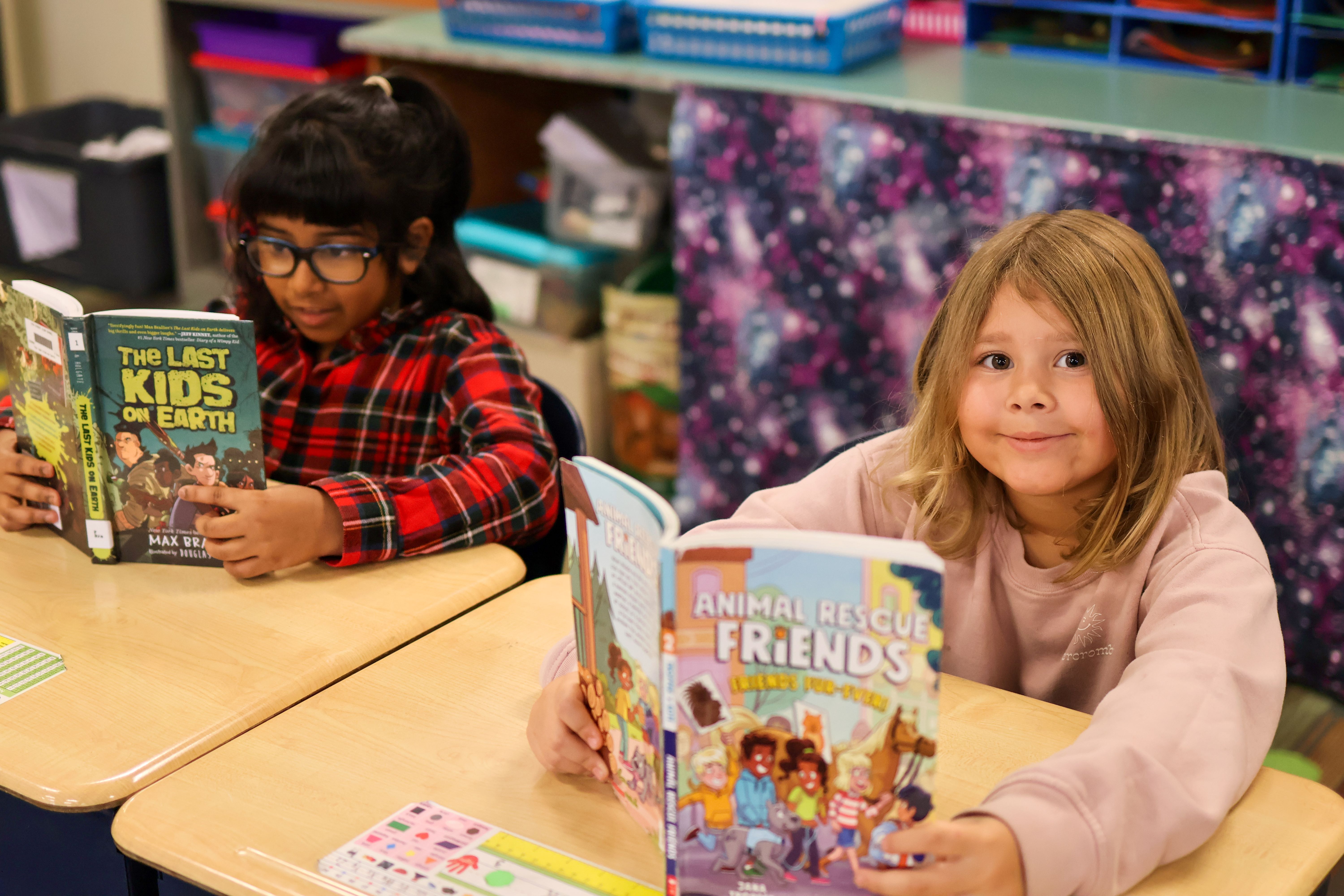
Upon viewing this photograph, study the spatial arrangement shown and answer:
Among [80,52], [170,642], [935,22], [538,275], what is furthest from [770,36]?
[80,52]

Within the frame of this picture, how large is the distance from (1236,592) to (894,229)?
1.33m

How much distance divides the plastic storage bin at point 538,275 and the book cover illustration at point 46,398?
1439mm

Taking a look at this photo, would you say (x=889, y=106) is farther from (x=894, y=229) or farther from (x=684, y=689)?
(x=684, y=689)

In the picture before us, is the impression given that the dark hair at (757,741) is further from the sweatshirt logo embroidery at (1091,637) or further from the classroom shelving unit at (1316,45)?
the classroom shelving unit at (1316,45)

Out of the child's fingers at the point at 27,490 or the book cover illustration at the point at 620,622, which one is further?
the child's fingers at the point at 27,490

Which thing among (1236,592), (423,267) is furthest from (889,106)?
(1236,592)

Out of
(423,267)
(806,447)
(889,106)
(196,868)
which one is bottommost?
(806,447)

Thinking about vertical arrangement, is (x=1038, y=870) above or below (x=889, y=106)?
below

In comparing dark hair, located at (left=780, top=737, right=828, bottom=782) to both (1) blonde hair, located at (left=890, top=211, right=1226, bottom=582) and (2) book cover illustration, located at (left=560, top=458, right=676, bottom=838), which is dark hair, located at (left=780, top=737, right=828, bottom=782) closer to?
(2) book cover illustration, located at (left=560, top=458, right=676, bottom=838)

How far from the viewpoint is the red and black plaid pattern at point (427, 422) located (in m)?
1.43

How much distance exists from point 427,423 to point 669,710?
0.90m

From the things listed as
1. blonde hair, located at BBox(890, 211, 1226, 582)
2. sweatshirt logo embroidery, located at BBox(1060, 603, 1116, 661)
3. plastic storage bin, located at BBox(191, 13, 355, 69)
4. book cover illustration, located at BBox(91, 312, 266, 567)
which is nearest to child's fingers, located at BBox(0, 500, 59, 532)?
book cover illustration, located at BBox(91, 312, 266, 567)

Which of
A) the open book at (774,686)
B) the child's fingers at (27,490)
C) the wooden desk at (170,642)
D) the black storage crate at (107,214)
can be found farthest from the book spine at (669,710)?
the black storage crate at (107,214)

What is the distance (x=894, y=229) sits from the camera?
7.48 feet
